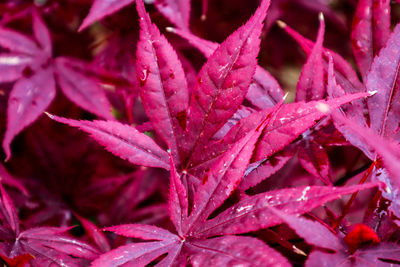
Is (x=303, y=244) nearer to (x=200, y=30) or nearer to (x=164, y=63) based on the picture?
(x=164, y=63)

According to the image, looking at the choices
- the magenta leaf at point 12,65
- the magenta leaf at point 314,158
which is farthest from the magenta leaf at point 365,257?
the magenta leaf at point 12,65

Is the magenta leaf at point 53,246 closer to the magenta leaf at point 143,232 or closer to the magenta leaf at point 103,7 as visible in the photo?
the magenta leaf at point 143,232

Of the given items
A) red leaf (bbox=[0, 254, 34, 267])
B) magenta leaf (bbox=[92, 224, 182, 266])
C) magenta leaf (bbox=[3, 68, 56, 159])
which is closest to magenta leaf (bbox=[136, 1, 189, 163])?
magenta leaf (bbox=[92, 224, 182, 266])

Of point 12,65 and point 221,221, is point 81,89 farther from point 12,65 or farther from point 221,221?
point 221,221

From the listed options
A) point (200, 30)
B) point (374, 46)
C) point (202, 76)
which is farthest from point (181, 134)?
point (200, 30)

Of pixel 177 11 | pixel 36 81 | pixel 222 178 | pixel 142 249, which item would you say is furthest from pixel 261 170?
pixel 36 81
